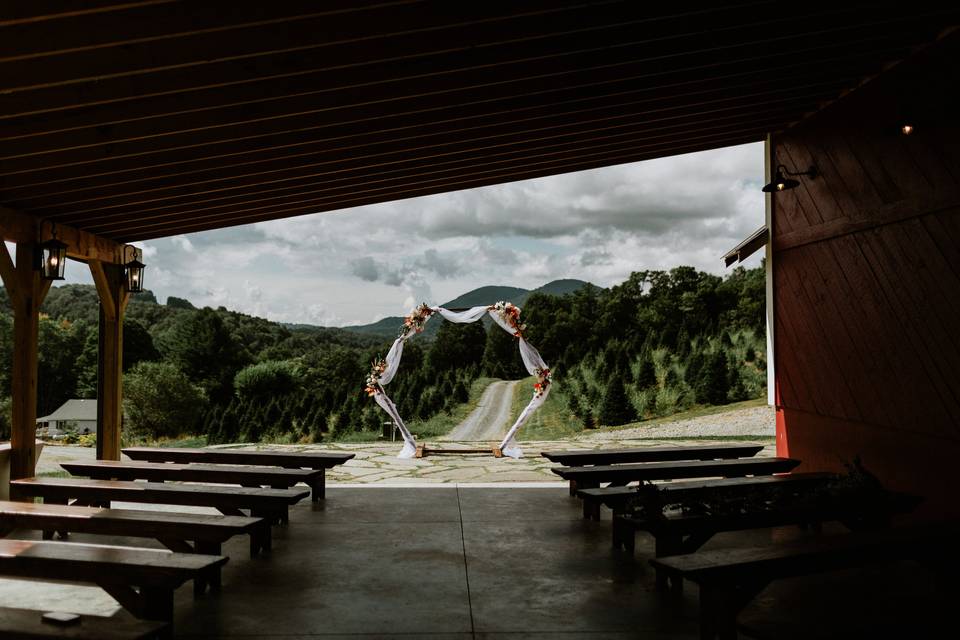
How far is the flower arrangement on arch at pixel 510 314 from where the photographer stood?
10797 mm

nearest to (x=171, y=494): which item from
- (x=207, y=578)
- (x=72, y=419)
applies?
(x=207, y=578)

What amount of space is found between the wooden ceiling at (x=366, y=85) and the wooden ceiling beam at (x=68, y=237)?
0.33 ft

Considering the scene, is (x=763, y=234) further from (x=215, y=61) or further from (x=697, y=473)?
(x=215, y=61)

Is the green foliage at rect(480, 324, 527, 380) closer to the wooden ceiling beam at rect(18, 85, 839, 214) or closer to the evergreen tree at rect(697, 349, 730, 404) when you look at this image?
→ the evergreen tree at rect(697, 349, 730, 404)

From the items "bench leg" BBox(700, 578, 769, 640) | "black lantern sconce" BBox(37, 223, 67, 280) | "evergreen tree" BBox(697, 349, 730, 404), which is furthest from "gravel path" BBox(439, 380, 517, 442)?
"bench leg" BBox(700, 578, 769, 640)

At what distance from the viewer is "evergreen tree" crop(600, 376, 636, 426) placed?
15977 mm

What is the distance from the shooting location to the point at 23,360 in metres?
6.43

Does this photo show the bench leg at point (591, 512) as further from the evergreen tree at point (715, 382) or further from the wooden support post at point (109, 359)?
the evergreen tree at point (715, 382)

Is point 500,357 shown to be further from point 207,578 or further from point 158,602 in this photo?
point 158,602

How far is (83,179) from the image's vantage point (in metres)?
5.93

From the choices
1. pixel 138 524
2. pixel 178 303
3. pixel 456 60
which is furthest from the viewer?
pixel 178 303

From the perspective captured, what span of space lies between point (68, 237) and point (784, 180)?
6.88 metres

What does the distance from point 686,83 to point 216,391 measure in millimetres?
22507

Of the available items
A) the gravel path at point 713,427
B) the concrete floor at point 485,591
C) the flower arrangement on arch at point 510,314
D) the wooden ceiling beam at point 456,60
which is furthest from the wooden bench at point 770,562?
the gravel path at point 713,427
